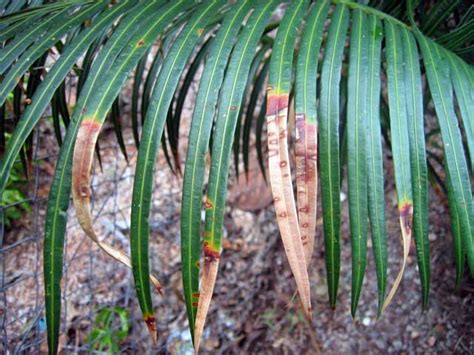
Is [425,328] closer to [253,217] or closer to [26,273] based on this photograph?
[253,217]

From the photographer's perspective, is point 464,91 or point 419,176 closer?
point 419,176

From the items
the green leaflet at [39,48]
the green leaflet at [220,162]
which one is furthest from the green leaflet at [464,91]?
the green leaflet at [39,48]

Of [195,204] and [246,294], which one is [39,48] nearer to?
[195,204]

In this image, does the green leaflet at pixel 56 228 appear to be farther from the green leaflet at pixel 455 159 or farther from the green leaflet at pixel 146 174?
the green leaflet at pixel 455 159

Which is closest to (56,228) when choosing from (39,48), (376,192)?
(39,48)

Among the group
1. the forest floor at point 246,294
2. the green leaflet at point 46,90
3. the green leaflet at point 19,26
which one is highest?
the green leaflet at point 19,26

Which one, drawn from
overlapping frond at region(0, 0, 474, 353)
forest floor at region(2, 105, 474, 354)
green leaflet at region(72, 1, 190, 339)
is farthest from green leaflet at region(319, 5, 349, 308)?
forest floor at region(2, 105, 474, 354)

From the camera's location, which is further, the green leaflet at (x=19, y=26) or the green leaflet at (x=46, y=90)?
the green leaflet at (x=19, y=26)

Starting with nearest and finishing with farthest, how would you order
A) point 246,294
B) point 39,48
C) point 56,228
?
point 56,228
point 39,48
point 246,294
